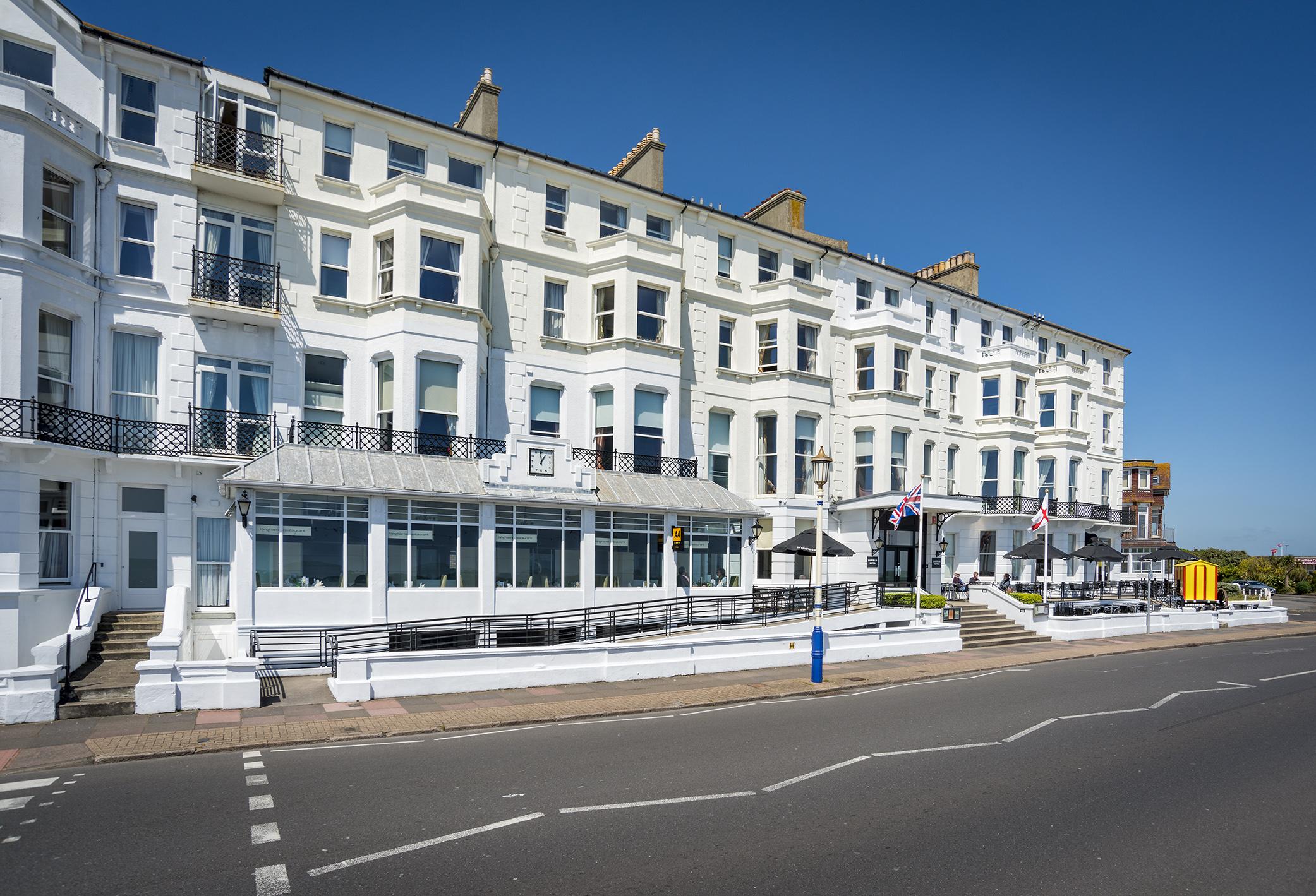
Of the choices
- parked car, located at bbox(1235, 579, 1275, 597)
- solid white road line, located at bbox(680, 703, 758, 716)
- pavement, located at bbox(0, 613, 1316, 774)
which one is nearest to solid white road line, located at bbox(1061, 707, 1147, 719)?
pavement, located at bbox(0, 613, 1316, 774)

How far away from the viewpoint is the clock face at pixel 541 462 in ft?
72.2

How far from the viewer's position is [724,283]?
2997 cm

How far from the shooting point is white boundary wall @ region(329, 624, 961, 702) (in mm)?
15297

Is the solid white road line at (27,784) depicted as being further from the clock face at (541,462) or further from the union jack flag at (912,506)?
the union jack flag at (912,506)

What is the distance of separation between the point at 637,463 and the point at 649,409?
1845 mm

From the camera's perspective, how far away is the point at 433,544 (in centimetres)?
2083

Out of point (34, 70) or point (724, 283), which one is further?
point (724, 283)

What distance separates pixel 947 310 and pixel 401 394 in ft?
83.0

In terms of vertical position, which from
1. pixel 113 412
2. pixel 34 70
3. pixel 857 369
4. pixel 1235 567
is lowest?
pixel 1235 567

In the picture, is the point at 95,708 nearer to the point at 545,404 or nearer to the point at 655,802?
the point at 655,802

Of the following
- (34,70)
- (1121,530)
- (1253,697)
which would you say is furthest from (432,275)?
(1121,530)

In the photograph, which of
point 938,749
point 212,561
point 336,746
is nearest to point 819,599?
point 938,749

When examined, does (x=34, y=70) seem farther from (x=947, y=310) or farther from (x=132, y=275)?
(x=947, y=310)

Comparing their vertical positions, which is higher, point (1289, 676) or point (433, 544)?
point (433, 544)
